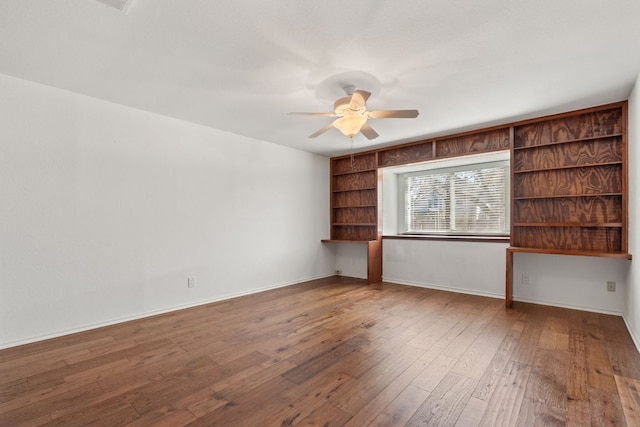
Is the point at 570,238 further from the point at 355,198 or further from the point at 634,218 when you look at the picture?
the point at 355,198

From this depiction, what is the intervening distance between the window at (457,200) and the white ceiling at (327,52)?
1.65 m

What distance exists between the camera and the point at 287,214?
5.18 m

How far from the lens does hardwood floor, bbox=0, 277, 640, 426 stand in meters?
1.72

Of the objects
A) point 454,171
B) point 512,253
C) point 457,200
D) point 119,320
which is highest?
point 454,171

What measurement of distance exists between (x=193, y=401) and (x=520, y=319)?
3330 mm

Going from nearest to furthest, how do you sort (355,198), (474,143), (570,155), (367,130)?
(367,130), (570,155), (474,143), (355,198)

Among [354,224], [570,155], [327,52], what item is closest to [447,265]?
[354,224]

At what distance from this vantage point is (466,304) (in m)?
3.91

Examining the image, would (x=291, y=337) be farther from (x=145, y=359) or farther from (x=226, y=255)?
(x=226, y=255)

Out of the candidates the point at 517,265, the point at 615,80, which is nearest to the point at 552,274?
the point at 517,265

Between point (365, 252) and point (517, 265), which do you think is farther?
point (365, 252)

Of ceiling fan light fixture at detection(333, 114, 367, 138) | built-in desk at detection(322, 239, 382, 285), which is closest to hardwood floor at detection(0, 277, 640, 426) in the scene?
built-in desk at detection(322, 239, 382, 285)

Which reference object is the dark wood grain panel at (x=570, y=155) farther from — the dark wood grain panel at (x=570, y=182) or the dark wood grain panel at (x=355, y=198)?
the dark wood grain panel at (x=355, y=198)

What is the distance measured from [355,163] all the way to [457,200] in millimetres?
1922
